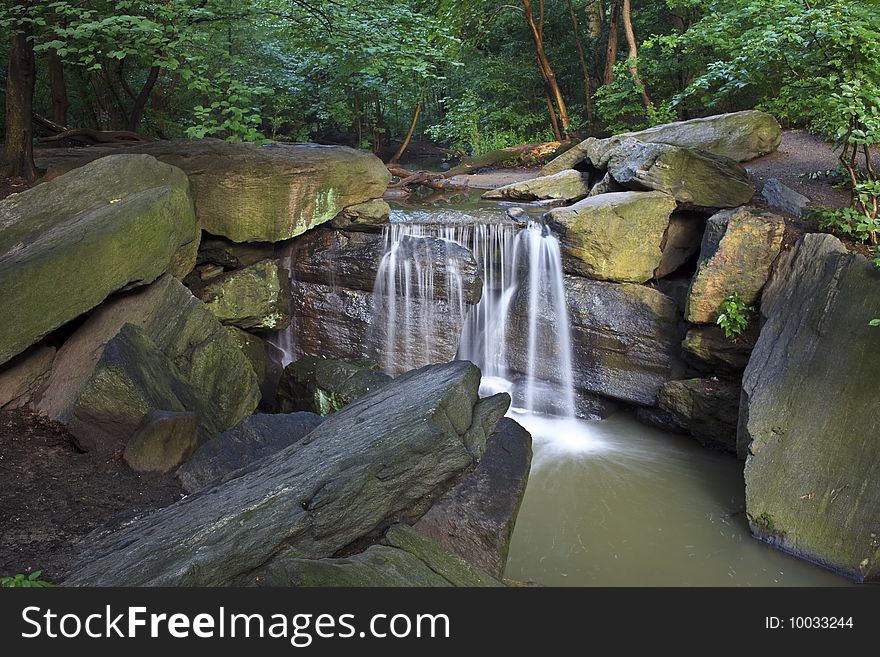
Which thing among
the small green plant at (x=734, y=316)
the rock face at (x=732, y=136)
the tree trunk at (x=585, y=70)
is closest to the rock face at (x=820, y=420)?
the small green plant at (x=734, y=316)

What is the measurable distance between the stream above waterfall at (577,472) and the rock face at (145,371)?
292cm

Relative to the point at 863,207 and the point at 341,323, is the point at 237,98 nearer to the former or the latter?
the point at 341,323

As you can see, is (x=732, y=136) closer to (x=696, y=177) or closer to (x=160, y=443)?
(x=696, y=177)

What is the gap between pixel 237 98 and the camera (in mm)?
7180

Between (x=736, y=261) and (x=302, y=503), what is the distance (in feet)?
21.0

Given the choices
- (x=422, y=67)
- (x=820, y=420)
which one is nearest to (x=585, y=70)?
(x=422, y=67)

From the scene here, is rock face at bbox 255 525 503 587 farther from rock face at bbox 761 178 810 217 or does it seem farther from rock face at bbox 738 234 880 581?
rock face at bbox 761 178 810 217

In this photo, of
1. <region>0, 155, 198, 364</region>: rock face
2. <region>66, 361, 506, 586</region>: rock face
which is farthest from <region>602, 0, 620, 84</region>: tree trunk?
<region>66, 361, 506, 586</region>: rock face

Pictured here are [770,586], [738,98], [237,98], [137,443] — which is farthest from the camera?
[738,98]

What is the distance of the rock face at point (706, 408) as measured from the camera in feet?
25.8

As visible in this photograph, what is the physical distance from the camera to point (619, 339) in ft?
28.4

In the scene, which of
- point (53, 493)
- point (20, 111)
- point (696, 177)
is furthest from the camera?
point (696, 177)
